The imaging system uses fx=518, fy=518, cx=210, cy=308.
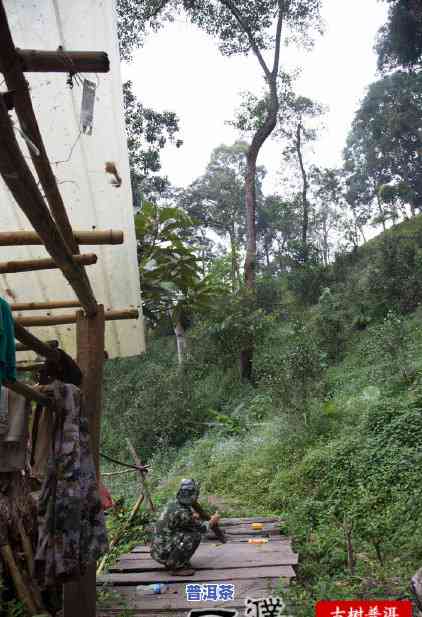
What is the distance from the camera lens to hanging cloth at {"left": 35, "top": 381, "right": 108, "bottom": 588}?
7.75ft

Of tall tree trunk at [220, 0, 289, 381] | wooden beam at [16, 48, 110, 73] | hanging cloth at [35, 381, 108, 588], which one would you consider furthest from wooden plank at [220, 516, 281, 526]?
tall tree trunk at [220, 0, 289, 381]

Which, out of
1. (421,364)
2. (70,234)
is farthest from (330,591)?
(421,364)

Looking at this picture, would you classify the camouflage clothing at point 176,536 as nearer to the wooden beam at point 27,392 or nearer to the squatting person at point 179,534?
the squatting person at point 179,534

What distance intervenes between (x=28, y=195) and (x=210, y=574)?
348 centimetres

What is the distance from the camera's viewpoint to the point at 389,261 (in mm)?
12438

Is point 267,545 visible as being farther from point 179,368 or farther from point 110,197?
point 179,368

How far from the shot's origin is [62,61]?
55.2 inches

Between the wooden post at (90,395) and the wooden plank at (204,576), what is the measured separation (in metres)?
1.23

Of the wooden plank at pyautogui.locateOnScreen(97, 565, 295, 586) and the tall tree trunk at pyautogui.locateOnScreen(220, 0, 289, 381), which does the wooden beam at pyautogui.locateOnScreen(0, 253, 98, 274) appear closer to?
the wooden plank at pyautogui.locateOnScreen(97, 565, 295, 586)

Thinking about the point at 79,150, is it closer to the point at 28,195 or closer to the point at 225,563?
the point at 28,195

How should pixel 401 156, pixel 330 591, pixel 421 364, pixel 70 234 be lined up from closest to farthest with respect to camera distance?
1. pixel 70 234
2. pixel 330 591
3. pixel 421 364
4. pixel 401 156

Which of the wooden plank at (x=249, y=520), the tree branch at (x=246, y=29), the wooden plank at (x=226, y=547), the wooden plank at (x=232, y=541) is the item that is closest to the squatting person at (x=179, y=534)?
the wooden plank at (x=226, y=547)

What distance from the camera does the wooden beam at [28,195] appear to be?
51.5 inches

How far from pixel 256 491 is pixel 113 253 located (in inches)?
189
